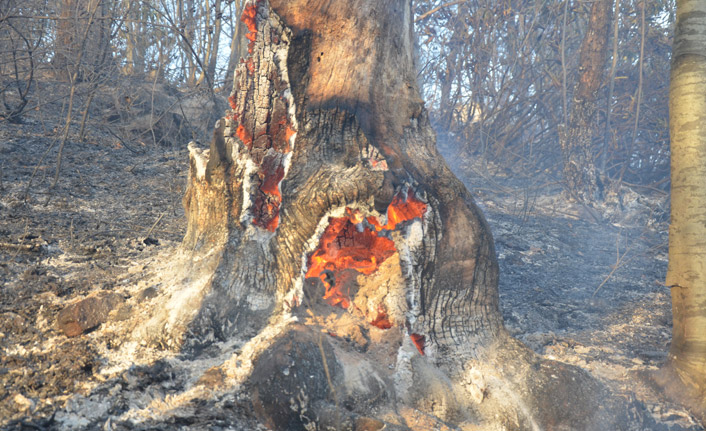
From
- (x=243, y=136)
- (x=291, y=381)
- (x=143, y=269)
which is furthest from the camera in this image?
(x=143, y=269)

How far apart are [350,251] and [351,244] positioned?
41 mm

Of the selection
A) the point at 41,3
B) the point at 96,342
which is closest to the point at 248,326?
the point at 96,342

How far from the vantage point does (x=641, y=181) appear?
27.7ft

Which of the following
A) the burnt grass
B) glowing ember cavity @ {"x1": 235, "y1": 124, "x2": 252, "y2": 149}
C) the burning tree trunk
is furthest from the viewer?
glowing ember cavity @ {"x1": 235, "y1": 124, "x2": 252, "y2": 149}

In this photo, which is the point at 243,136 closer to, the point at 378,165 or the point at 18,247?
the point at 378,165

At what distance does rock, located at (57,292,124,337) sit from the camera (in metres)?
2.40

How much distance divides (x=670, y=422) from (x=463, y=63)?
7.96 meters

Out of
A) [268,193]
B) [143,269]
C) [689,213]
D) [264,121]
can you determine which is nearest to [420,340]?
[268,193]

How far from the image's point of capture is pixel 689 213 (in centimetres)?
256

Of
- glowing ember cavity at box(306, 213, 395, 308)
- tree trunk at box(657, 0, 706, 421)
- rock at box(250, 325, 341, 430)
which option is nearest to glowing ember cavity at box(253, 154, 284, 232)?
glowing ember cavity at box(306, 213, 395, 308)

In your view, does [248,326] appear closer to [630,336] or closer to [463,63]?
[630,336]

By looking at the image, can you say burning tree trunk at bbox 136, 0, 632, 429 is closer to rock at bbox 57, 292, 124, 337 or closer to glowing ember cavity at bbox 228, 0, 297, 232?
glowing ember cavity at bbox 228, 0, 297, 232

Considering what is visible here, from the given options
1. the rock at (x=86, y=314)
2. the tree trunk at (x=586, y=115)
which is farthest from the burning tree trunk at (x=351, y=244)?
the tree trunk at (x=586, y=115)

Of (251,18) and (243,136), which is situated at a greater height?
(251,18)
